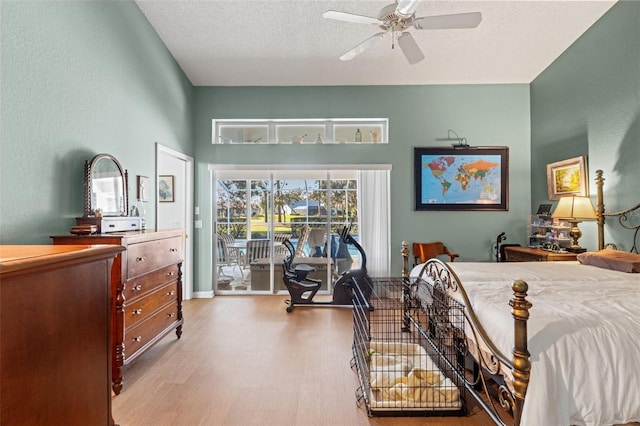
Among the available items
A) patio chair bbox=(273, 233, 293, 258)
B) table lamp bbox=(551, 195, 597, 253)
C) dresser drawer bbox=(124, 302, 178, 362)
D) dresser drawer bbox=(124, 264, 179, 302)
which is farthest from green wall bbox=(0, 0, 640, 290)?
patio chair bbox=(273, 233, 293, 258)

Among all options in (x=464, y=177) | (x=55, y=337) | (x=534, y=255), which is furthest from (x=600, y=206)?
(x=55, y=337)

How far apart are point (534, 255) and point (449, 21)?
289 centimetres

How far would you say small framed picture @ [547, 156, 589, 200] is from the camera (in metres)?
3.84

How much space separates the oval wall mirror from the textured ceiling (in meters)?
1.90

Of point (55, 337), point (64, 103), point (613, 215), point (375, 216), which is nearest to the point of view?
point (55, 337)

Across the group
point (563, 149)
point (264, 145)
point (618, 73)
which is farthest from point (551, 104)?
point (264, 145)

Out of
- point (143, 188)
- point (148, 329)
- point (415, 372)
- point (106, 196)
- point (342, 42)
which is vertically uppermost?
point (342, 42)

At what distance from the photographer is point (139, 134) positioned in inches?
144

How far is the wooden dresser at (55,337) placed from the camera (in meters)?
0.81

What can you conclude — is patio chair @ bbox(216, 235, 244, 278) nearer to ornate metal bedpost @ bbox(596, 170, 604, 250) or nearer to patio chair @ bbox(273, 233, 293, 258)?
patio chair @ bbox(273, 233, 293, 258)

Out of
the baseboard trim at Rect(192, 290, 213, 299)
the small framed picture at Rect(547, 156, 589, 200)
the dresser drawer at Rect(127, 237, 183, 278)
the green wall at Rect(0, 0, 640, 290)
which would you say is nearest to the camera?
the green wall at Rect(0, 0, 640, 290)

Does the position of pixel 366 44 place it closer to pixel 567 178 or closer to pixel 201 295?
pixel 567 178

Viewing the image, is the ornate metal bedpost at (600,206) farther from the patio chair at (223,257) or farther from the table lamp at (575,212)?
the patio chair at (223,257)

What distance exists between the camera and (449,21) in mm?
2670
